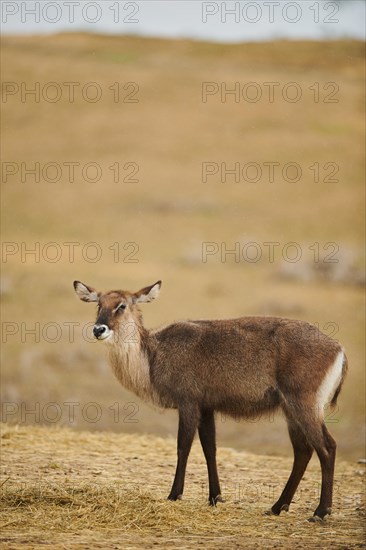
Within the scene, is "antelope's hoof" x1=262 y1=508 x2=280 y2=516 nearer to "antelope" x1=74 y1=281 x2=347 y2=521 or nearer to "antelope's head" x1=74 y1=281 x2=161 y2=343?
"antelope" x1=74 y1=281 x2=347 y2=521

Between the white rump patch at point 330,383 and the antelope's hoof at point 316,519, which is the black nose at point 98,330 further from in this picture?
the antelope's hoof at point 316,519

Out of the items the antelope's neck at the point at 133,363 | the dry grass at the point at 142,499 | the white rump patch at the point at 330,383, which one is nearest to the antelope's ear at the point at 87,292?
the antelope's neck at the point at 133,363

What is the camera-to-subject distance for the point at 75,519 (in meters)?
8.20

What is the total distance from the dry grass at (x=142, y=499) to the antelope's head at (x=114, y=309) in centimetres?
143

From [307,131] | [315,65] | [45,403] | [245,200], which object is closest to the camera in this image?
[45,403]

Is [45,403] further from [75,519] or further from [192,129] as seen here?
[192,129]

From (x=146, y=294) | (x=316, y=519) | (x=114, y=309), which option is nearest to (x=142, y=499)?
(x=316, y=519)

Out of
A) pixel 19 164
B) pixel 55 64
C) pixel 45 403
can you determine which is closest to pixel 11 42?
pixel 55 64

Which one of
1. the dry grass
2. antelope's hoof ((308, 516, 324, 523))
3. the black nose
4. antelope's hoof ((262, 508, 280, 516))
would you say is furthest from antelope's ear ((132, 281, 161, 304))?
antelope's hoof ((308, 516, 324, 523))

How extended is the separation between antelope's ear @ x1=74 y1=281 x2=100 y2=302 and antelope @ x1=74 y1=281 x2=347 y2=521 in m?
0.02

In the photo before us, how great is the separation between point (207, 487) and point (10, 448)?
245cm

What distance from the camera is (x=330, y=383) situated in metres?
9.12

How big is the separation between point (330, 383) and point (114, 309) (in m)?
2.16

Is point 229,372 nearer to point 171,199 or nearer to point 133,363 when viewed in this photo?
point 133,363
